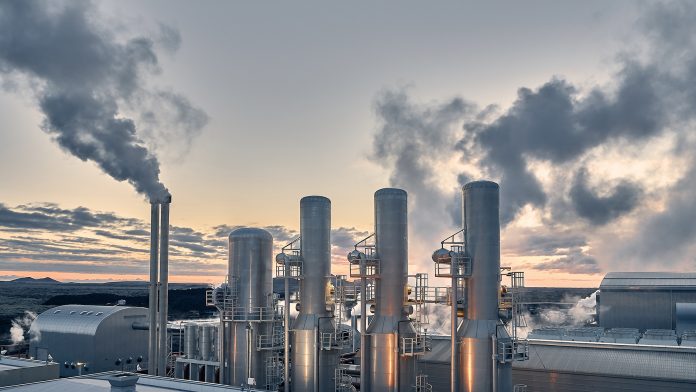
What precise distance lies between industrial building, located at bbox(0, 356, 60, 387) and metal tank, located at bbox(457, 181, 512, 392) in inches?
1081

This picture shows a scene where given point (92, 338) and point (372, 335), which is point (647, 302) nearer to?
point (372, 335)

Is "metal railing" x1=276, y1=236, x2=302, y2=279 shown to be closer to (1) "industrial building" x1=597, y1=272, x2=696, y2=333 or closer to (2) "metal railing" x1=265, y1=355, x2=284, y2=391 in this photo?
(2) "metal railing" x1=265, y1=355, x2=284, y2=391

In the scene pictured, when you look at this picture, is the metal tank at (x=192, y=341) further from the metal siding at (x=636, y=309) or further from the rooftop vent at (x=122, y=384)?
the metal siding at (x=636, y=309)

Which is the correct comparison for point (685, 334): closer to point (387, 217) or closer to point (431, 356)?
point (431, 356)

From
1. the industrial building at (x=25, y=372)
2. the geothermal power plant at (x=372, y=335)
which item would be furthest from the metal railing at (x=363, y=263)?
the industrial building at (x=25, y=372)

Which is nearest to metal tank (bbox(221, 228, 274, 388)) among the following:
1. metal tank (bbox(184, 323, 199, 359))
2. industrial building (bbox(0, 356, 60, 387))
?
metal tank (bbox(184, 323, 199, 359))

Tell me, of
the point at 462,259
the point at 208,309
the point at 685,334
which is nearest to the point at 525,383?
the point at 462,259

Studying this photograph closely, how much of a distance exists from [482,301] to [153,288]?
23.4m

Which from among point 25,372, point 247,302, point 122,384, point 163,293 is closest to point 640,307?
point 247,302

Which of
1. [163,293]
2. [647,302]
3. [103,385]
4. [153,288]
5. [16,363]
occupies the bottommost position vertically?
[16,363]

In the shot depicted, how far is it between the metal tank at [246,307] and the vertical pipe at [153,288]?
5.44m

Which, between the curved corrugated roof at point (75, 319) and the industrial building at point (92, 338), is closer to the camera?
the industrial building at point (92, 338)

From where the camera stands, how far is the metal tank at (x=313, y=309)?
37500mm

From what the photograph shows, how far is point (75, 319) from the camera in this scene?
49.9 metres
